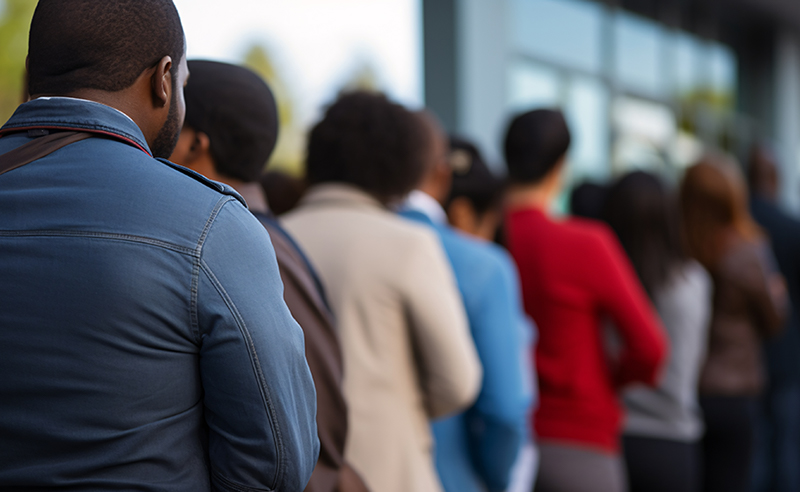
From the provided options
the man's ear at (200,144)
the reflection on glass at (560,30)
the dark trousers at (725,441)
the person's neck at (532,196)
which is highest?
the reflection on glass at (560,30)

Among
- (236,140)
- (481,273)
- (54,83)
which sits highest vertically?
(54,83)

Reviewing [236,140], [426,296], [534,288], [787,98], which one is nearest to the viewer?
[236,140]

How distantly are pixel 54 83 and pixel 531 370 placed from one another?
7.17ft

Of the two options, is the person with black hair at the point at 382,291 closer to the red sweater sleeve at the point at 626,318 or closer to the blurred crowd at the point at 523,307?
the blurred crowd at the point at 523,307

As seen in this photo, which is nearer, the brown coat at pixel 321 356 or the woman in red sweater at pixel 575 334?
the brown coat at pixel 321 356

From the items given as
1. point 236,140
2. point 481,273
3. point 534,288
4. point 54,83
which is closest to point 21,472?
point 54,83

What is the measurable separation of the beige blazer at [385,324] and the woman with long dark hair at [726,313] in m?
2.36

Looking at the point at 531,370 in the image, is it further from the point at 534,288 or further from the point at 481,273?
the point at 481,273

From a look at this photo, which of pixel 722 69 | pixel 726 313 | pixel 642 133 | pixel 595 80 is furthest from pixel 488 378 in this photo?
pixel 722 69

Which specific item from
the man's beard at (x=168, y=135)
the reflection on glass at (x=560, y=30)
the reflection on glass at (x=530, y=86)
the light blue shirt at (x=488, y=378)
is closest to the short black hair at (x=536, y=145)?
the light blue shirt at (x=488, y=378)

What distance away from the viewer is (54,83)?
1.18m

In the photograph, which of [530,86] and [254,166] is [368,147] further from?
[530,86]

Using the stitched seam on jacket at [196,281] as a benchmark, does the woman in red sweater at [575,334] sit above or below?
below

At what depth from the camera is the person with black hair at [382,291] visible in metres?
2.07
